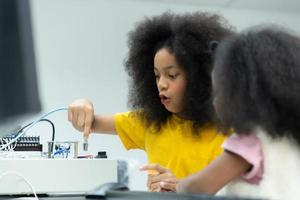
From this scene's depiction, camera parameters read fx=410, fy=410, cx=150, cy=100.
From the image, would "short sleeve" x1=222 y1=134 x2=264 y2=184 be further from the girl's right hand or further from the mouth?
the girl's right hand

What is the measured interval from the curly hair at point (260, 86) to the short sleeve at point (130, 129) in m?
0.53

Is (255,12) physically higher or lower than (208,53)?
higher

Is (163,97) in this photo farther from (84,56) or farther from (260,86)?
(84,56)

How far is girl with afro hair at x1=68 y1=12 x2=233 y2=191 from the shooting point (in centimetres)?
102

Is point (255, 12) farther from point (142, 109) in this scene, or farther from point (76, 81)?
point (142, 109)

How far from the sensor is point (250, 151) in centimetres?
64

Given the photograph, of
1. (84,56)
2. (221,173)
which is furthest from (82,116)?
(84,56)

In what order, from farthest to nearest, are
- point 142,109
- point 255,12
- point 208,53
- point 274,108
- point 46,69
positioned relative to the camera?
point 255,12 → point 46,69 → point 142,109 → point 208,53 → point 274,108

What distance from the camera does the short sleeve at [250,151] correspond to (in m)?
0.63

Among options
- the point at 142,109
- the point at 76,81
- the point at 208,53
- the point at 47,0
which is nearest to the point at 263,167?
the point at 208,53

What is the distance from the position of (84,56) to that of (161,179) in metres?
2.07

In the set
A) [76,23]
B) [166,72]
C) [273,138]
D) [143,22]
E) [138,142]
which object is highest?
[76,23]

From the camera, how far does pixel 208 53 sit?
1020mm

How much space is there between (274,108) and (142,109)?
0.56 meters
